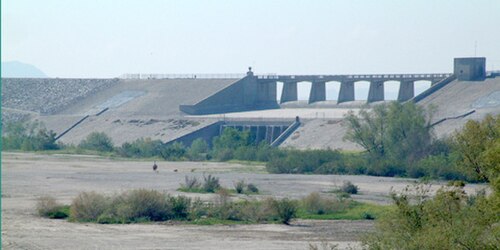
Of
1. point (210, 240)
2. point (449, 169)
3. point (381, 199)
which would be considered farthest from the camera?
point (449, 169)

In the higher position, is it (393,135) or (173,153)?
(393,135)

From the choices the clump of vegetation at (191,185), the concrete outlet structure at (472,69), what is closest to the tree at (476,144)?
the clump of vegetation at (191,185)

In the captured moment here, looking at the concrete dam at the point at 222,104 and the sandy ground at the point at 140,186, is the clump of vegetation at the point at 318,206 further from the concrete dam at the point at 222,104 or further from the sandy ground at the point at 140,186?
the concrete dam at the point at 222,104

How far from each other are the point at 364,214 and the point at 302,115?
51.3 m

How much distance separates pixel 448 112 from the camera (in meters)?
79.6

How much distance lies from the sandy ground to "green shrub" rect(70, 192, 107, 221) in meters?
0.74

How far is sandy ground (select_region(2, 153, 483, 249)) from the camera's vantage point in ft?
98.0

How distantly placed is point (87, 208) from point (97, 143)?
46.6 m

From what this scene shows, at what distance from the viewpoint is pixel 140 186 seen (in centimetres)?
4841

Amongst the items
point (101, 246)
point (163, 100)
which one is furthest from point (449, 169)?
point (163, 100)

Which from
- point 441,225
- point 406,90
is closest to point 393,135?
point 406,90

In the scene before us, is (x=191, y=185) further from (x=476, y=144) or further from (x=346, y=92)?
(x=346, y=92)

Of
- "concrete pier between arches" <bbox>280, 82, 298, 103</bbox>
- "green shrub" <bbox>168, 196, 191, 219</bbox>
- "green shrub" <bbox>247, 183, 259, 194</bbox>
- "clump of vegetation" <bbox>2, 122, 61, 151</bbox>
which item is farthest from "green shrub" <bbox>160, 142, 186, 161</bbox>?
"green shrub" <bbox>168, 196, 191, 219</bbox>

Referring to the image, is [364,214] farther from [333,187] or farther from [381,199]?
[333,187]
